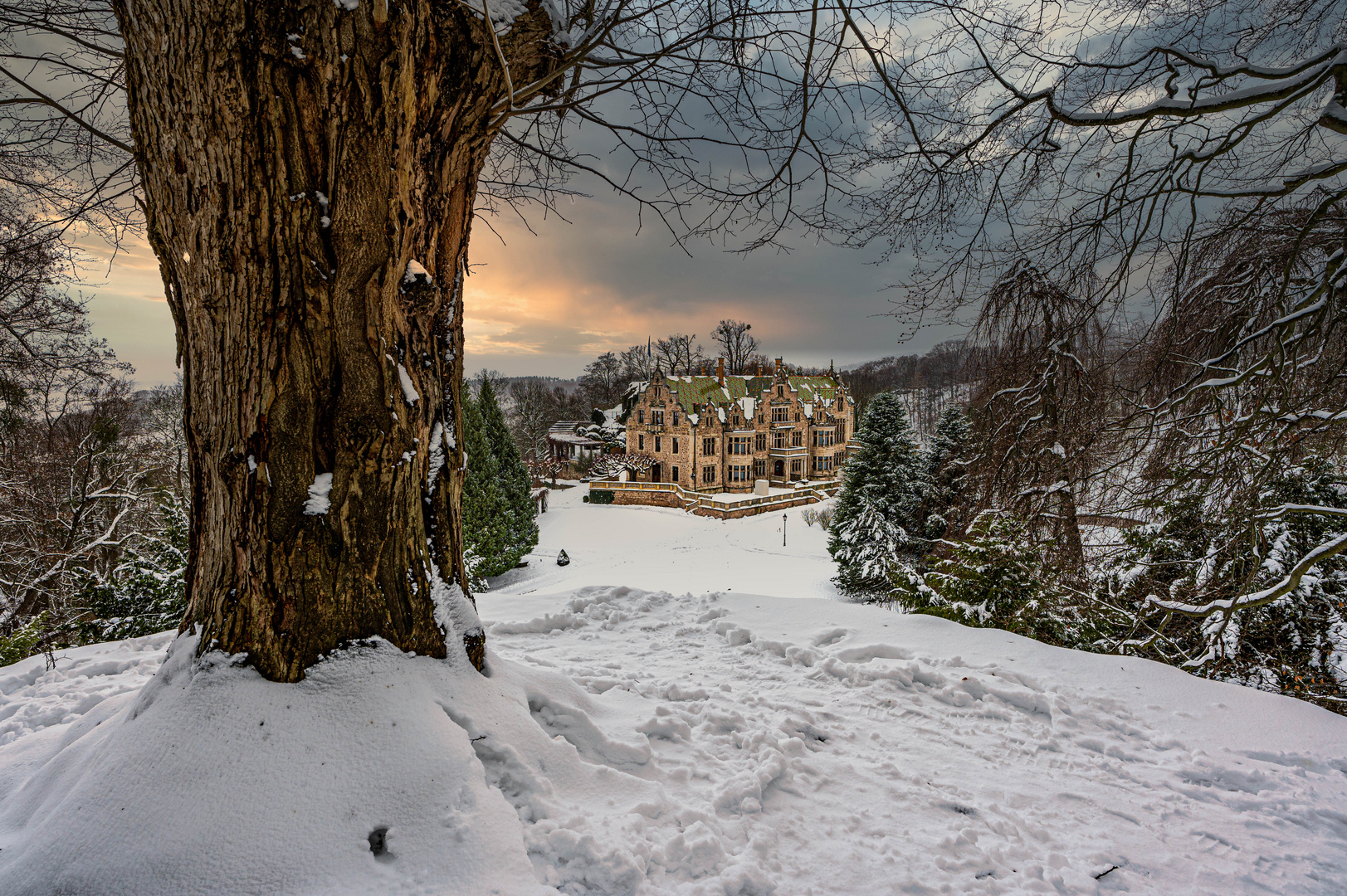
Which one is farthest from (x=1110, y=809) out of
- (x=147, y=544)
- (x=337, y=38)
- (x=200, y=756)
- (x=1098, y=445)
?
(x=147, y=544)

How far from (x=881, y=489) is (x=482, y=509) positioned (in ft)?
43.9

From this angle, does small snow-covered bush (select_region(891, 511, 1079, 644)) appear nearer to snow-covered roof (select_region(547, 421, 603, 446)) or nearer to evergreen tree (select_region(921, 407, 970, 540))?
evergreen tree (select_region(921, 407, 970, 540))

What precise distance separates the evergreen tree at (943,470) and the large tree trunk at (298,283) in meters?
15.2

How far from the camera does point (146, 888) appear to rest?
1.38m

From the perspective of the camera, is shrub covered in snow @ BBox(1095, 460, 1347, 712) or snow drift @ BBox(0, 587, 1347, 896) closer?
snow drift @ BBox(0, 587, 1347, 896)

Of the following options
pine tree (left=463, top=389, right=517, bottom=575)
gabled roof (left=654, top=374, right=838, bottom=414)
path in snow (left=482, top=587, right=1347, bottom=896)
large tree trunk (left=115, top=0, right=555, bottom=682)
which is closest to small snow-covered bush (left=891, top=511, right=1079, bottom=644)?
path in snow (left=482, top=587, right=1347, bottom=896)

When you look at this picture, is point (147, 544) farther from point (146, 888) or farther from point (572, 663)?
point (146, 888)

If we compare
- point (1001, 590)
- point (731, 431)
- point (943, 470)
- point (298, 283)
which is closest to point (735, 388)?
point (731, 431)

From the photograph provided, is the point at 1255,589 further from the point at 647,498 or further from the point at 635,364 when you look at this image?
the point at 635,364

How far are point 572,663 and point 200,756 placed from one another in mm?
2095

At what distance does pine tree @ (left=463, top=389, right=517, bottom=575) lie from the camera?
17625 mm

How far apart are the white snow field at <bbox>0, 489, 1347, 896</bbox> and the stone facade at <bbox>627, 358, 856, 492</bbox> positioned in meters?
27.3

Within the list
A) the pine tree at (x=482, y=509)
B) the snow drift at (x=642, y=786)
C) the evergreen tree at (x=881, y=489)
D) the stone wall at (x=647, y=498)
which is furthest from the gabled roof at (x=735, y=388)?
the snow drift at (x=642, y=786)

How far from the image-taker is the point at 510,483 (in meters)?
20.5
